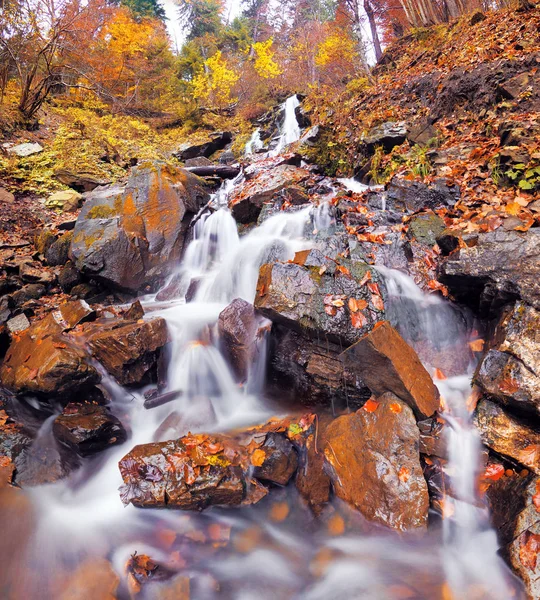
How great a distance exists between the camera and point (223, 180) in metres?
11.9

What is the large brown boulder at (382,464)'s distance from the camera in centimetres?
308

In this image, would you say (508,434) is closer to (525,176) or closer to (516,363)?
(516,363)

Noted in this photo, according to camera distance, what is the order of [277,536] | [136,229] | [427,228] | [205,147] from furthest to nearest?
[205,147] < [136,229] < [427,228] < [277,536]

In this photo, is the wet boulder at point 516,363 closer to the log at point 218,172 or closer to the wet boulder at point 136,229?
the wet boulder at point 136,229

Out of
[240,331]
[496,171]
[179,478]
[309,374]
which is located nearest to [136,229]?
[240,331]

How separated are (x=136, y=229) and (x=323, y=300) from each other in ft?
17.7

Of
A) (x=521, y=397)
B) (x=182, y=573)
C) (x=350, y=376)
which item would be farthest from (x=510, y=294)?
(x=182, y=573)

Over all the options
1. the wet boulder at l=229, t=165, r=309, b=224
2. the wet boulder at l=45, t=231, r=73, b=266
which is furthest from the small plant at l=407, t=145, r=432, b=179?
the wet boulder at l=45, t=231, r=73, b=266

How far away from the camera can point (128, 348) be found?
486 cm

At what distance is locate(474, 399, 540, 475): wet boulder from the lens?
294 cm

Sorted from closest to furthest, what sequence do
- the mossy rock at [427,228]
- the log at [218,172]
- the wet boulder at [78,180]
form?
the mossy rock at [427,228]
the wet boulder at [78,180]
the log at [218,172]

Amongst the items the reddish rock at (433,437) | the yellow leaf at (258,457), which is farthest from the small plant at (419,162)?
the yellow leaf at (258,457)

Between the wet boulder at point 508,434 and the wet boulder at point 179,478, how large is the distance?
2.60 meters

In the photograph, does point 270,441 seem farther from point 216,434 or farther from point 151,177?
point 151,177
